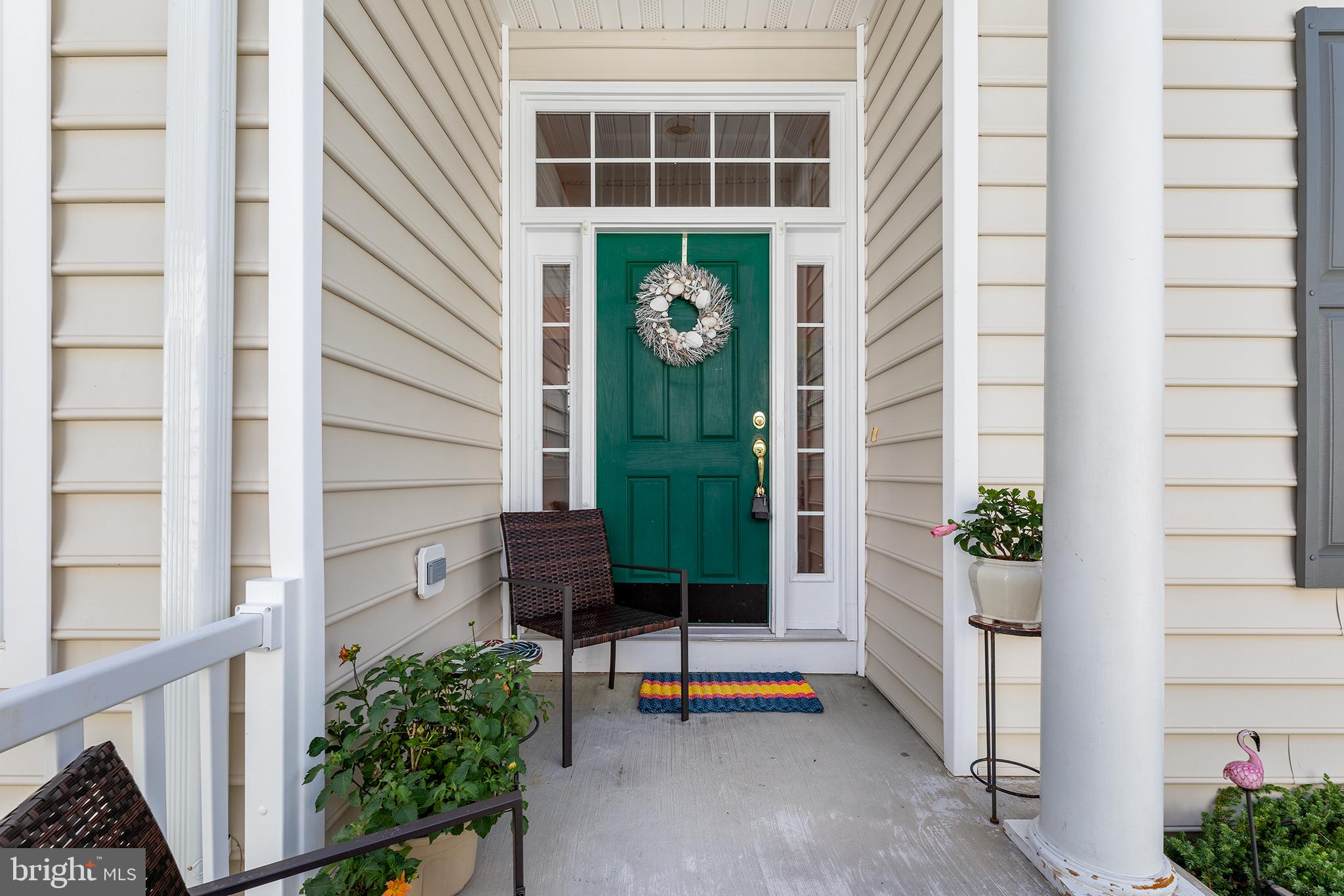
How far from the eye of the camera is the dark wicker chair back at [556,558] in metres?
2.41

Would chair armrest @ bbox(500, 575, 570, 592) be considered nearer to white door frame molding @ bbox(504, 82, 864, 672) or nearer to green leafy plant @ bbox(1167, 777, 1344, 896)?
white door frame molding @ bbox(504, 82, 864, 672)

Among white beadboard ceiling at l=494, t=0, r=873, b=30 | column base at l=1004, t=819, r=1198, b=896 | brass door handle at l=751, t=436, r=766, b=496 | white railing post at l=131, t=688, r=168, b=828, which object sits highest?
white beadboard ceiling at l=494, t=0, r=873, b=30

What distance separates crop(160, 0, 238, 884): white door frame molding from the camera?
3.84 feet

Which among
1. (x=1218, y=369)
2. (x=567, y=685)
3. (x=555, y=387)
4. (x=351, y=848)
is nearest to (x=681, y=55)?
(x=555, y=387)

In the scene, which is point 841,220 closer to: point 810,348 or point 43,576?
point 810,348

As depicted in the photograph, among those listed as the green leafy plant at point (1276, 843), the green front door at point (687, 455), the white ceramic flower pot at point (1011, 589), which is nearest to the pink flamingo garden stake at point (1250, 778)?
the green leafy plant at point (1276, 843)

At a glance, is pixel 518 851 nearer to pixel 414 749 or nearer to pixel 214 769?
pixel 414 749

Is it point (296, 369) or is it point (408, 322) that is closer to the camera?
point (296, 369)

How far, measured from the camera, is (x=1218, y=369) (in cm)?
195

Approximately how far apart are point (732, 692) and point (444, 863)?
139 cm

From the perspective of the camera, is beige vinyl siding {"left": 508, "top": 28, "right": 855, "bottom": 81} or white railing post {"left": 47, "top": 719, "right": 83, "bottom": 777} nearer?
white railing post {"left": 47, "top": 719, "right": 83, "bottom": 777}

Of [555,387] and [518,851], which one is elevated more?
[555,387]

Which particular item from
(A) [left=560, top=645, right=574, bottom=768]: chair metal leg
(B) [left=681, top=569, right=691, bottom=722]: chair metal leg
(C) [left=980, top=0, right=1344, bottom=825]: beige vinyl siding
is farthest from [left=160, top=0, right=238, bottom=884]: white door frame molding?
(C) [left=980, top=0, right=1344, bottom=825]: beige vinyl siding

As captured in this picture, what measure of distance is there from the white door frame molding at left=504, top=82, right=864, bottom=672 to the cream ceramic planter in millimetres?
1536
